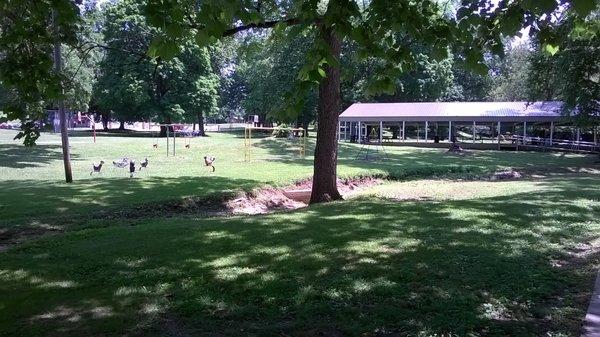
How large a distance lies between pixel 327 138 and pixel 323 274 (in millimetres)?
8622

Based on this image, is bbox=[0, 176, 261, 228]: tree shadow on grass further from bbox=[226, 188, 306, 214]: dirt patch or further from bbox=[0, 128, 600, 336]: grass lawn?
bbox=[0, 128, 600, 336]: grass lawn

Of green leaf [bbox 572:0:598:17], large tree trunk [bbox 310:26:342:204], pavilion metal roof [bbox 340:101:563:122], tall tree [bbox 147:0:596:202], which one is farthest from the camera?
pavilion metal roof [bbox 340:101:563:122]

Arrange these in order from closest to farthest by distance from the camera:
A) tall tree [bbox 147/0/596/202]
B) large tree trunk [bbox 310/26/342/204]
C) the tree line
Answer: tall tree [bbox 147/0/596/202] → the tree line → large tree trunk [bbox 310/26/342/204]

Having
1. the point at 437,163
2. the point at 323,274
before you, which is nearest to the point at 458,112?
the point at 437,163

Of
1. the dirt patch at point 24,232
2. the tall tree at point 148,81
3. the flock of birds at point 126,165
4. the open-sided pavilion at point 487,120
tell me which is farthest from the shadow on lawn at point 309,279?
the tall tree at point 148,81

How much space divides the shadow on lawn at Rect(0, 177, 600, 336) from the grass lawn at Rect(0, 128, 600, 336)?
0.07 feet

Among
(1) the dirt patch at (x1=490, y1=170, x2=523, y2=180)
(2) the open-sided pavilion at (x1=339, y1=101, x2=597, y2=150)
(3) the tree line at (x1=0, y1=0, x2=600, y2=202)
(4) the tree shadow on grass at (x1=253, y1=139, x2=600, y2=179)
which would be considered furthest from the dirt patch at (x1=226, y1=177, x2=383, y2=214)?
(2) the open-sided pavilion at (x1=339, y1=101, x2=597, y2=150)

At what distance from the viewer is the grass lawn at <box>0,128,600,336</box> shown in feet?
15.9

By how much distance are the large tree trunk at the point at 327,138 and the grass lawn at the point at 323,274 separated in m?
2.89

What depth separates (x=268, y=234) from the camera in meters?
8.30

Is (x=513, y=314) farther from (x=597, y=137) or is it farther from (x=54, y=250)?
(x=597, y=137)

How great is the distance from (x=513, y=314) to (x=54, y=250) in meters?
6.16

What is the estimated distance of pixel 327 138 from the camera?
47.4 feet

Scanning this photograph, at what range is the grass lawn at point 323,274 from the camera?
190 inches
